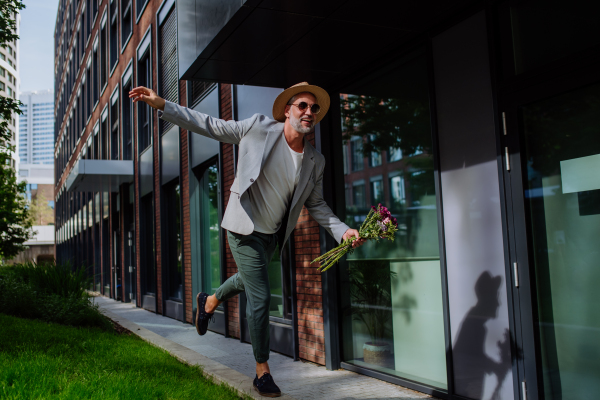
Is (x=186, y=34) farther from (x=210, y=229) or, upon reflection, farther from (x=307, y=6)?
(x=210, y=229)

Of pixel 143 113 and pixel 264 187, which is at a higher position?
pixel 143 113

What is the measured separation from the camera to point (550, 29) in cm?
369

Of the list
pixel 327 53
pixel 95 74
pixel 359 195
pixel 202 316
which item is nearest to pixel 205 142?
pixel 359 195

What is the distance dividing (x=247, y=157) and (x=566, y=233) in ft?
7.39

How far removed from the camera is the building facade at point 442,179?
3580 millimetres

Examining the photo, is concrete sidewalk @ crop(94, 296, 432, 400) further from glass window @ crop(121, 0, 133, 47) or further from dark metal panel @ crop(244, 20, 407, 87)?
glass window @ crop(121, 0, 133, 47)

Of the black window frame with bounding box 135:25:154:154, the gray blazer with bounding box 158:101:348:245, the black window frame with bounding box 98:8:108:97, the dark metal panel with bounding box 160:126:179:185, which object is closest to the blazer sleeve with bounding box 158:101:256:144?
the gray blazer with bounding box 158:101:348:245

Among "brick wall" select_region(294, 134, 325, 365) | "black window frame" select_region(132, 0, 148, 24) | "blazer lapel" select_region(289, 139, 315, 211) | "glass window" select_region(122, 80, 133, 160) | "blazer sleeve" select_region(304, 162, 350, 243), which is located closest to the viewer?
"blazer lapel" select_region(289, 139, 315, 211)

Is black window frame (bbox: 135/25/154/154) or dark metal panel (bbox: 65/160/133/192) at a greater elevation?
black window frame (bbox: 135/25/154/154)

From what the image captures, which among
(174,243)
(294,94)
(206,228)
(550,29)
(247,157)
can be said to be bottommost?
(174,243)

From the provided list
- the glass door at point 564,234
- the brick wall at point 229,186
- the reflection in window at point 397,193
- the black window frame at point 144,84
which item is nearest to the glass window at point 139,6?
the black window frame at point 144,84

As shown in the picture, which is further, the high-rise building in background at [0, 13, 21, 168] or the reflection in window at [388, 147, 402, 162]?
the high-rise building in background at [0, 13, 21, 168]

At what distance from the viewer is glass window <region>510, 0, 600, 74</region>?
347 cm

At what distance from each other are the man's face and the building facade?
805 millimetres
